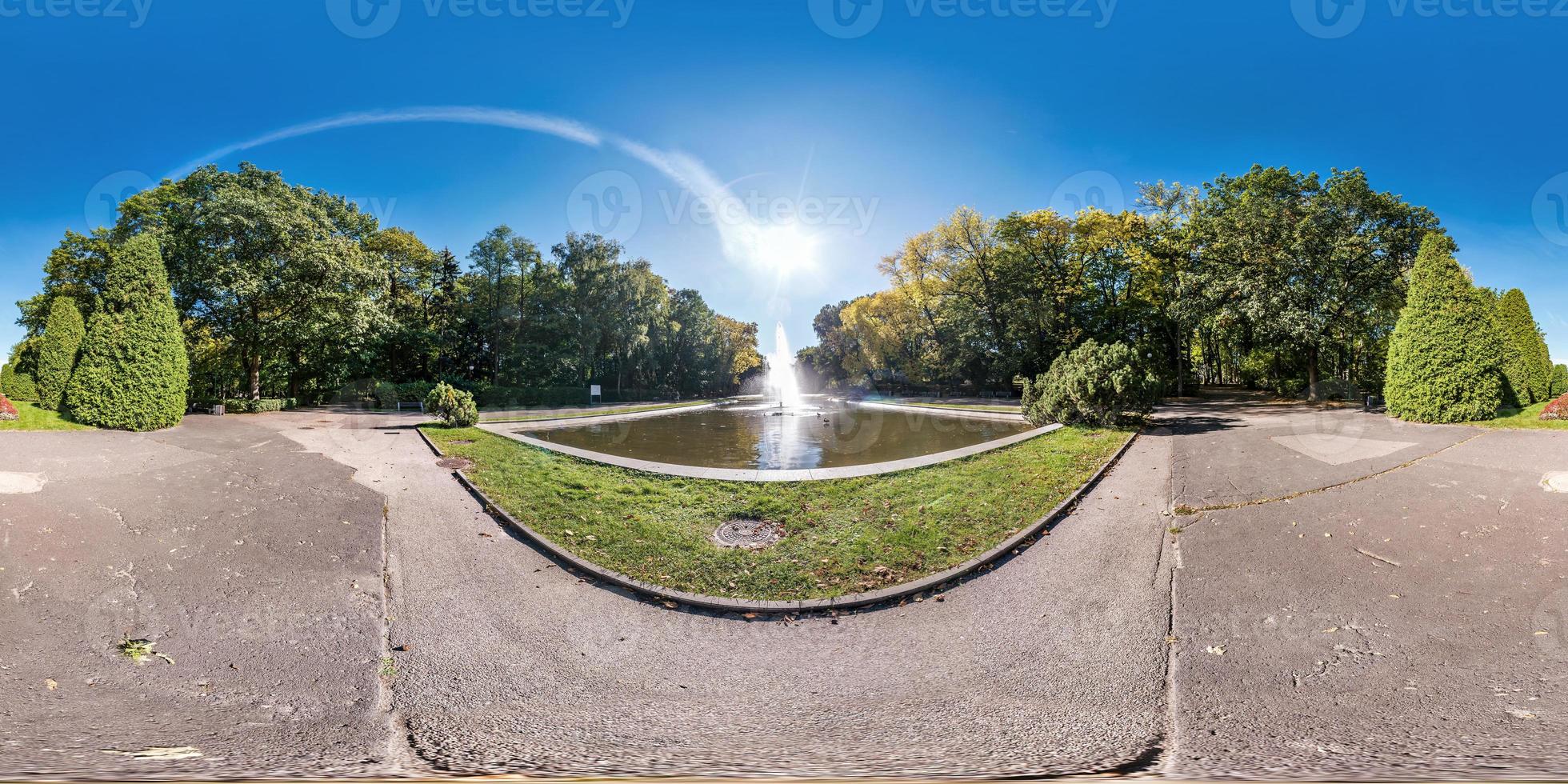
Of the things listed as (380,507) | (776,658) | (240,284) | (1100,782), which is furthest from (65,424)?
(1100,782)

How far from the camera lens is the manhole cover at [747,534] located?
203 inches

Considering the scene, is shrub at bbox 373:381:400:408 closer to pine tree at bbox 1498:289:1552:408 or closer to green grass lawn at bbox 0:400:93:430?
green grass lawn at bbox 0:400:93:430

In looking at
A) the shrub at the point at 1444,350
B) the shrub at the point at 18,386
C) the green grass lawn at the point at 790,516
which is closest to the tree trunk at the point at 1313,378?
the shrub at the point at 1444,350

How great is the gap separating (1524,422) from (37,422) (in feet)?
90.3

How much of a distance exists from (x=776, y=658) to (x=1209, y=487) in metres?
6.54

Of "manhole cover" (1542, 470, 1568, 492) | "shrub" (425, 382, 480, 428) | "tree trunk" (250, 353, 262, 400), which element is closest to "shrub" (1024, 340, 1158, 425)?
"manhole cover" (1542, 470, 1568, 492)

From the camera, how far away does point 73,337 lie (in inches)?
448

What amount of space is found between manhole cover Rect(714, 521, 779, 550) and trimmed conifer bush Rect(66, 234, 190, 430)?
44.1 ft

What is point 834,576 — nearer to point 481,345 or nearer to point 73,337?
point 73,337

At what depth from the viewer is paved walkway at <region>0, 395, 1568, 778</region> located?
2.49 m

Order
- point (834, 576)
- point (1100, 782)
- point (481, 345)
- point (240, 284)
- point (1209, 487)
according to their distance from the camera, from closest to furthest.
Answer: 1. point (1100, 782)
2. point (834, 576)
3. point (1209, 487)
4. point (240, 284)
5. point (481, 345)

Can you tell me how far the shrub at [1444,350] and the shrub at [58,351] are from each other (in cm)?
2749

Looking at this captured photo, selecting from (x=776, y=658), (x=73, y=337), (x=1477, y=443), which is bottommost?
(x=776, y=658)

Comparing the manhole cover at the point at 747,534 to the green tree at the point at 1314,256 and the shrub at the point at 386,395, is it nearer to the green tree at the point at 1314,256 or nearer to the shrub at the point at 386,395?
the green tree at the point at 1314,256
